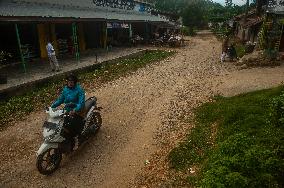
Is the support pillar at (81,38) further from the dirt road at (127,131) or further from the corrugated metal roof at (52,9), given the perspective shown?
the dirt road at (127,131)

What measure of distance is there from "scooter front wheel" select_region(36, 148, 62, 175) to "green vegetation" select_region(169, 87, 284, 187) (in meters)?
2.48

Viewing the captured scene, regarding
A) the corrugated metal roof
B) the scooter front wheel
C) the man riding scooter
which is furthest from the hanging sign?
the scooter front wheel

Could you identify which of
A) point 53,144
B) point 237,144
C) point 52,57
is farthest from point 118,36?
point 237,144

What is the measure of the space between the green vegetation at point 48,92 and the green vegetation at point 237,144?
5.66 meters

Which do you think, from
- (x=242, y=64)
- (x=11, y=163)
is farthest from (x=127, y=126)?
(x=242, y=64)

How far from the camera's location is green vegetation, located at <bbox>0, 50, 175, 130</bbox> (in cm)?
968

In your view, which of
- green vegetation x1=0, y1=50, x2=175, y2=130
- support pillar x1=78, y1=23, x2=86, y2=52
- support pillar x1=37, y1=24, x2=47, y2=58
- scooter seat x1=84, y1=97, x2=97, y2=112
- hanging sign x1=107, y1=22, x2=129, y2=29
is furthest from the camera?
hanging sign x1=107, y1=22, x2=129, y2=29

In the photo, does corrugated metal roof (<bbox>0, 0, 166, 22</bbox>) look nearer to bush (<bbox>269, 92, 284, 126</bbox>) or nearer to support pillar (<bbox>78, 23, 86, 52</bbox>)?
support pillar (<bbox>78, 23, 86, 52</bbox>)

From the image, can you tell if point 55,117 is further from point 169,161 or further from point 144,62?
point 144,62

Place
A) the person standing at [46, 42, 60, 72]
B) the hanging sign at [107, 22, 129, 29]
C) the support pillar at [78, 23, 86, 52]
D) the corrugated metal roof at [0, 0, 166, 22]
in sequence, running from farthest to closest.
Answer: the hanging sign at [107, 22, 129, 29] → the support pillar at [78, 23, 86, 52] → the corrugated metal roof at [0, 0, 166, 22] → the person standing at [46, 42, 60, 72]

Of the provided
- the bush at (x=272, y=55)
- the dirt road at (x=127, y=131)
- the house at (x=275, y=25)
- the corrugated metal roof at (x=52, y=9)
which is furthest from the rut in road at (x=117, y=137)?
the corrugated metal roof at (x=52, y=9)

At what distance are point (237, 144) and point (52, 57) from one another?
11407 millimetres

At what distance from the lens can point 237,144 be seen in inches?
190

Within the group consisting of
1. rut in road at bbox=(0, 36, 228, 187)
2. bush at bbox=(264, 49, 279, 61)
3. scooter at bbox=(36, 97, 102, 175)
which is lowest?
rut in road at bbox=(0, 36, 228, 187)
